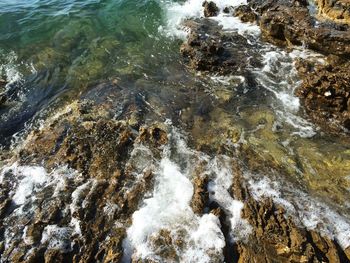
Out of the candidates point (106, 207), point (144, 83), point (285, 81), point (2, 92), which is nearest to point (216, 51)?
point (285, 81)

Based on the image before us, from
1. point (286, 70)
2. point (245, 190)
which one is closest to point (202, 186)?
point (245, 190)

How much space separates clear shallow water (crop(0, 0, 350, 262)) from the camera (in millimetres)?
8750

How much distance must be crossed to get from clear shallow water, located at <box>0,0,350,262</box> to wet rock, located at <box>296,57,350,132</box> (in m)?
0.46

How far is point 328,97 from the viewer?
10.8 meters

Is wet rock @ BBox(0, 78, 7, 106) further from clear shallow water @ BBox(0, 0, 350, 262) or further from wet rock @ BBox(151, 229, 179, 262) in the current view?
wet rock @ BBox(151, 229, 179, 262)

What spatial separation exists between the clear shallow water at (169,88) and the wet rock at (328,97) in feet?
1.50

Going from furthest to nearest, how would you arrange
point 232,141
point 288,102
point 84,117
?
1. point 288,102
2. point 84,117
3. point 232,141

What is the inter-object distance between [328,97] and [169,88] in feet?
Result: 17.7

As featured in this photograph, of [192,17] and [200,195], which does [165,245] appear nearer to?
[200,195]

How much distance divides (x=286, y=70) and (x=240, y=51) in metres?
Result: 2.15

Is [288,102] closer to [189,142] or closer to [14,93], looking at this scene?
[189,142]

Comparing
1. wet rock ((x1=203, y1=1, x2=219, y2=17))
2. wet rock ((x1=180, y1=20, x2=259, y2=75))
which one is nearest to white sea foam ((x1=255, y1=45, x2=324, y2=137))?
wet rock ((x1=180, y1=20, x2=259, y2=75))

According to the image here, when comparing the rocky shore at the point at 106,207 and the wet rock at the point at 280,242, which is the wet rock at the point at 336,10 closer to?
the rocky shore at the point at 106,207

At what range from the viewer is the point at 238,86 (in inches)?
479
